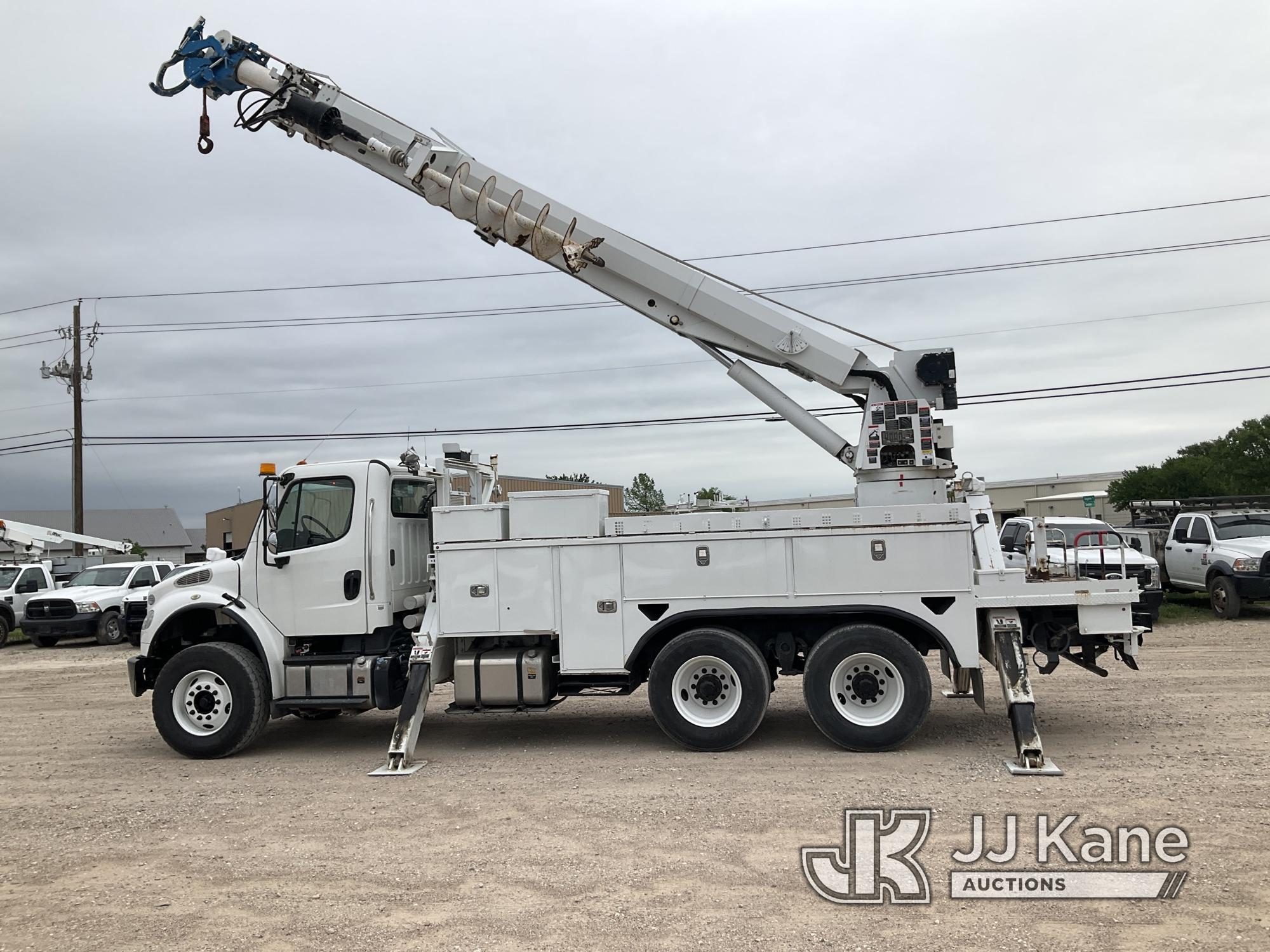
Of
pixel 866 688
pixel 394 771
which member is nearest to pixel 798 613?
pixel 866 688

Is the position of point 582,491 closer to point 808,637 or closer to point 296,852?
point 808,637

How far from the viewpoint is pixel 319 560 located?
988 centimetres

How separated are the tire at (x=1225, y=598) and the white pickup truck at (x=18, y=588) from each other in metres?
27.0

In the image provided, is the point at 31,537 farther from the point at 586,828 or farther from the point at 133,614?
the point at 586,828

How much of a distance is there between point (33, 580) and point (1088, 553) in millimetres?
25001

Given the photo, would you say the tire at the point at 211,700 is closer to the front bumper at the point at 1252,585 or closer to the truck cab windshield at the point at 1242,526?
the front bumper at the point at 1252,585

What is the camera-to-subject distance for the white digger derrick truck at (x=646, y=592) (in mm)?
8930

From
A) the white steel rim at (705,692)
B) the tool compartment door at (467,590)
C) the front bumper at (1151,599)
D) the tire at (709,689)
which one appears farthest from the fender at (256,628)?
the front bumper at (1151,599)

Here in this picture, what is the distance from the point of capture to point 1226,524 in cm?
1977

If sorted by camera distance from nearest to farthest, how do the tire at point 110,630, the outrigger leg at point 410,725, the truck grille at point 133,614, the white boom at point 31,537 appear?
the outrigger leg at point 410,725
the truck grille at point 133,614
the tire at point 110,630
the white boom at point 31,537

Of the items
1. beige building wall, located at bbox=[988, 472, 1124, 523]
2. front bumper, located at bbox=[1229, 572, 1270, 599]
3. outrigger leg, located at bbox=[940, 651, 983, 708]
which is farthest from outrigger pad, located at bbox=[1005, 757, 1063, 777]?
beige building wall, located at bbox=[988, 472, 1124, 523]

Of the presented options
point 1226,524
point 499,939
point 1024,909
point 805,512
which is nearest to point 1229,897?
point 1024,909

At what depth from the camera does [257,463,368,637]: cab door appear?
32.2 feet

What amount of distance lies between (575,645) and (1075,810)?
14.8 feet
